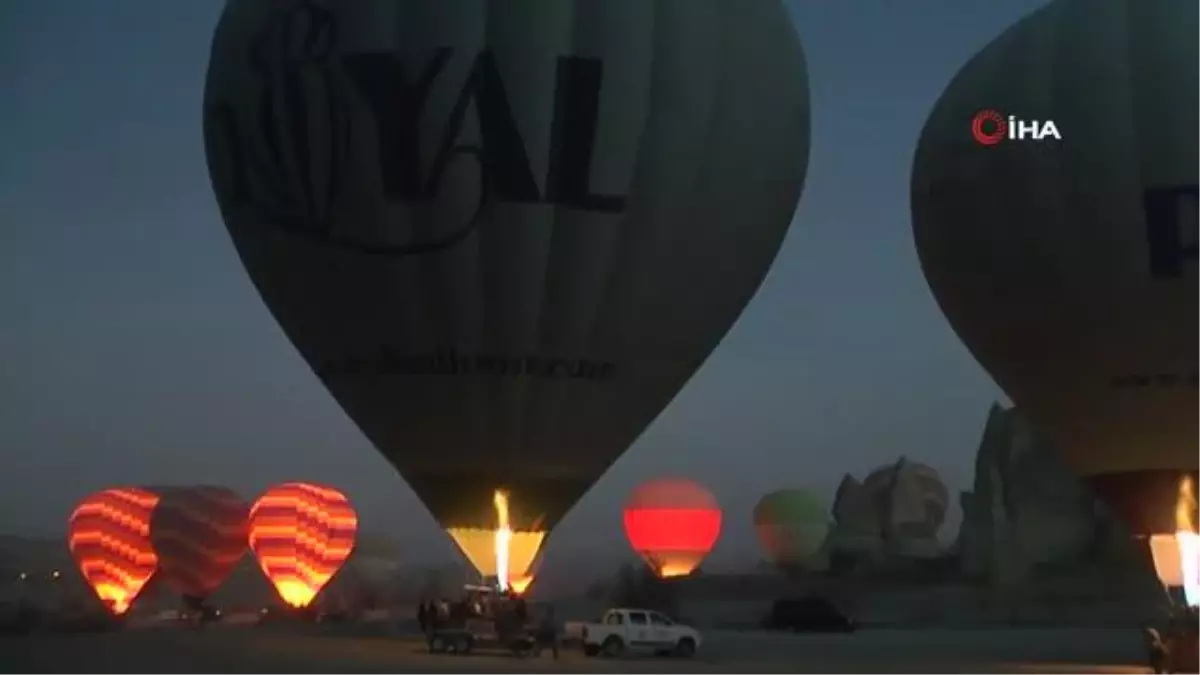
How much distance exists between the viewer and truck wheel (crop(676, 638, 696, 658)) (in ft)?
83.4

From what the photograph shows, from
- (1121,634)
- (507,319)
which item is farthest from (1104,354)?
(1121,634)

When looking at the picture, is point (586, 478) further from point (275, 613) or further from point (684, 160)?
point (275, 613)

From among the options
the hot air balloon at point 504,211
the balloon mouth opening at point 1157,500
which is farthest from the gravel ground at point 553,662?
the hot air balloon at point 504,211

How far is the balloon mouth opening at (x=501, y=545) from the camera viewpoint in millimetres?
20297

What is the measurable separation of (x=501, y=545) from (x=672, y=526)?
121ft

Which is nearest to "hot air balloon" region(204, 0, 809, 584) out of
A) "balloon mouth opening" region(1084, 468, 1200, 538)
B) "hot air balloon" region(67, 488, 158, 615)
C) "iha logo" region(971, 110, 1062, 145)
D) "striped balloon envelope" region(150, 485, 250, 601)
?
"iha logo" region(971, 110, 1062, 145)

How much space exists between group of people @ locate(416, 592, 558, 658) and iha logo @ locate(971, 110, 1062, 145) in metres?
9.58

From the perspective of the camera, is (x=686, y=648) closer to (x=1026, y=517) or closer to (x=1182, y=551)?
(x=1182, y=551)

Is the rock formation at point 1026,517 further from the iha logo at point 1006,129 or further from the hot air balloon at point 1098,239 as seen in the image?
the iha logo at point 1006,129

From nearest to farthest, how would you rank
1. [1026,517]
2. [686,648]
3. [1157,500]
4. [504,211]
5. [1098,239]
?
[504,211] → [1157,500] → [1098,239] → [686,648] → [1026,517]

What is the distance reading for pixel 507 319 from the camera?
1961cm

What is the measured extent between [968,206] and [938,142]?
1.42 metres

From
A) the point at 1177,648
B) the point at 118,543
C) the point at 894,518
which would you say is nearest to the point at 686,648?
the point at 1177,648

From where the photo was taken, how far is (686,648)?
2550cm
